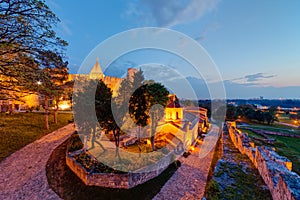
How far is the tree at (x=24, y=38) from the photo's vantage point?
5566mm

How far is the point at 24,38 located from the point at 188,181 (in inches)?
509

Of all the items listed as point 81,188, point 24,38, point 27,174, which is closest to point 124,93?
point 81,188

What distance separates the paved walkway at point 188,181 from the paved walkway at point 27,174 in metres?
6.83

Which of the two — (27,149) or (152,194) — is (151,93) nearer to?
(152,194)

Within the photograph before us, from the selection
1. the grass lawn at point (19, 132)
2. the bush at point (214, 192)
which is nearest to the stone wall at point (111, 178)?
the bush at point (214, 192)

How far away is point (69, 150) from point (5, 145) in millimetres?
5469

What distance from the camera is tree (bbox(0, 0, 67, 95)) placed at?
5.57 metres

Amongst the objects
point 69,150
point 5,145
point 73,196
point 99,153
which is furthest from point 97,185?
point 5,145

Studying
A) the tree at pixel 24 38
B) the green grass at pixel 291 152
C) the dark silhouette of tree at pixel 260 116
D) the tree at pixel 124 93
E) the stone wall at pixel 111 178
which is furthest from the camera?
the dark silhouette of tree at pixel 260 116

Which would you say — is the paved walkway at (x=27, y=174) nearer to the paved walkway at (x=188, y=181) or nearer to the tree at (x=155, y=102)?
the paved walkway at (x=188, y=181)

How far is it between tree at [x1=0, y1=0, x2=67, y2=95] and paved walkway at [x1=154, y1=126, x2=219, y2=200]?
31.6ft

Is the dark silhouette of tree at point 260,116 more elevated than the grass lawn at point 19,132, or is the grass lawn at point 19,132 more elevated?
the grass lawn at point 19,132

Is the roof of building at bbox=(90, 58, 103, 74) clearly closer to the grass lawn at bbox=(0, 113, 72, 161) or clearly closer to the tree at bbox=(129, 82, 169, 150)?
the grass lawn at bbox=(0, 113, 72, 161)

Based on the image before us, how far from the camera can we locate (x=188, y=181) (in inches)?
437
